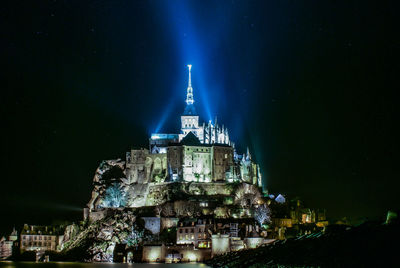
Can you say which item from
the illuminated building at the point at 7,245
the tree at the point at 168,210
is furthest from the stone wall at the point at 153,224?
the illuminated building at the point at 7,245

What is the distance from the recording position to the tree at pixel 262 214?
77.6 m

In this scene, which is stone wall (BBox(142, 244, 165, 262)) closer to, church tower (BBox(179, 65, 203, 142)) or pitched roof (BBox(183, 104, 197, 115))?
church tower (BBox(179, 65, 203, 142))

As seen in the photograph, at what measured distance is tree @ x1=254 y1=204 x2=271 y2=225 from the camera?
77.6 metres

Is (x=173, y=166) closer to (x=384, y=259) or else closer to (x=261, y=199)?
(x=261, y=199)

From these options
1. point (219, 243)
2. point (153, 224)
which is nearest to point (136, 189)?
point (153, 224)

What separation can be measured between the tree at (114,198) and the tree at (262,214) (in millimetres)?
21087

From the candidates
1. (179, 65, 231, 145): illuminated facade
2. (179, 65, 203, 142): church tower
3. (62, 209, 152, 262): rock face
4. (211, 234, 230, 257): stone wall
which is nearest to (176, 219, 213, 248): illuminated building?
(211, 234, 230, 257): stone wall

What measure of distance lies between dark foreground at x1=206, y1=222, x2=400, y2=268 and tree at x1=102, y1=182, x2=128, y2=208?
42744 mm

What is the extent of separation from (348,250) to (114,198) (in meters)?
59.1

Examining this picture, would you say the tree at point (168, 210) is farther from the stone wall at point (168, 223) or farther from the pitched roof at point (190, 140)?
the pitched roof at point (190, 140)

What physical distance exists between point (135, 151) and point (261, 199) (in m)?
21.9

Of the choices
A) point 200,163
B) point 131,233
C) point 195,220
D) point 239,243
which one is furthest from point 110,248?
point 200,163

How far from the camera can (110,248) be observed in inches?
2832

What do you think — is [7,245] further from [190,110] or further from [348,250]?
[348,250]
